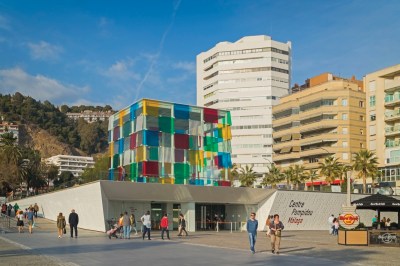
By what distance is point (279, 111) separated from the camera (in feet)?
339

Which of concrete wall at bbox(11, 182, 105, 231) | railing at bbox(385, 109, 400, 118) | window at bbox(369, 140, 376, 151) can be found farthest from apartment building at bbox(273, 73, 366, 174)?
concrete wall at bbox(11, 182, 105, 231)

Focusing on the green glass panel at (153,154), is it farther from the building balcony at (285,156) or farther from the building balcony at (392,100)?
the building balcony at (285,156)

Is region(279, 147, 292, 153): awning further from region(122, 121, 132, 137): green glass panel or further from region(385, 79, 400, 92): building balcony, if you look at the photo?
region(122, 121, 132, 137): green glass panel

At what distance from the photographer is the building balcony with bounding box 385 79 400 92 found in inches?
2948

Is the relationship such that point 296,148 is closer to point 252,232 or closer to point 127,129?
point 127,129

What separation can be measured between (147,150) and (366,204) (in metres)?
19.9

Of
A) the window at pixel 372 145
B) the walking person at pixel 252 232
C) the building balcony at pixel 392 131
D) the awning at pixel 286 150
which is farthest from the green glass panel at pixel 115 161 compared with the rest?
the awning at pixel 286 150

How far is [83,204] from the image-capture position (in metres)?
40.8

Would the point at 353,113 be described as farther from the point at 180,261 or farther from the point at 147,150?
the point at 180,261

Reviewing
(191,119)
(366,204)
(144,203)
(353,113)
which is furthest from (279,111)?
(366,204)

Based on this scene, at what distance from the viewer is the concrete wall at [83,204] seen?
38.5 m

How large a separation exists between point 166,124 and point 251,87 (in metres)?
83.4

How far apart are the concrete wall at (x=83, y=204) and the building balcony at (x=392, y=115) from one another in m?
50.1

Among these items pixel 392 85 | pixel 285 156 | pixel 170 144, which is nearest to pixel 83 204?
pixel 170 144
